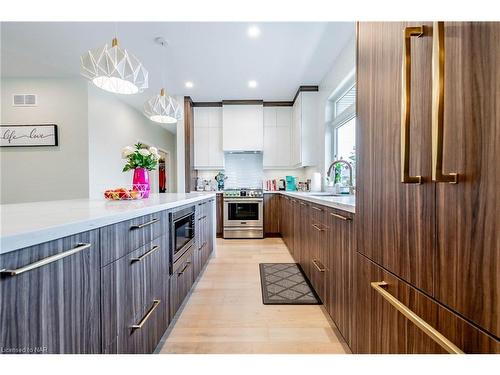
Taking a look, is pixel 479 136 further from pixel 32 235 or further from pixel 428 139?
pixel 32 235

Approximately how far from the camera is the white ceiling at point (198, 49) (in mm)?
2572

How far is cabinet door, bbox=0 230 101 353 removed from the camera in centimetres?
54

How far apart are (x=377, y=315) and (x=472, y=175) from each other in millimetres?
663

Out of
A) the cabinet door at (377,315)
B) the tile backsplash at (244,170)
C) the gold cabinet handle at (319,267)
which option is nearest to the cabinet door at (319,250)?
the gold cabinet handle at (319,267)

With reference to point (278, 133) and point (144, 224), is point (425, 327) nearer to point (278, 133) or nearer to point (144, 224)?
point (144, 224)

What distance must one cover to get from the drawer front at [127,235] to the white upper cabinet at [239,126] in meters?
3.53

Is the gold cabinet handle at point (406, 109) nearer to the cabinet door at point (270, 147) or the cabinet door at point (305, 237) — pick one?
the cabinet door at point (305, 237)

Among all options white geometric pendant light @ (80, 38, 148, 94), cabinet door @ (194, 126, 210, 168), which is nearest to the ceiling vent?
cabinet door @ (194, 126, 210, 168)

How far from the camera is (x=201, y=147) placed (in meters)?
4.88

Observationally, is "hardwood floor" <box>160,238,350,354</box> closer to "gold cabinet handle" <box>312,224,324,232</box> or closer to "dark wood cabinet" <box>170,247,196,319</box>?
"dark wood cabinet" <box>170,247,196,319</box>

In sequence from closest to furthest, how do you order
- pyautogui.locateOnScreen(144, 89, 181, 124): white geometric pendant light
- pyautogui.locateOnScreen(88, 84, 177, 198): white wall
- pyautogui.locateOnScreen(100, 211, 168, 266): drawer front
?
pyautogui.locateOnScreen(100, 211, 168, 266): drawer front → pyautogui.locateOnScreen(144, 89, 181, 124): white geometric pendant light → pyautogui.locateOnScreen(88, 84, 177, 198): white wall
